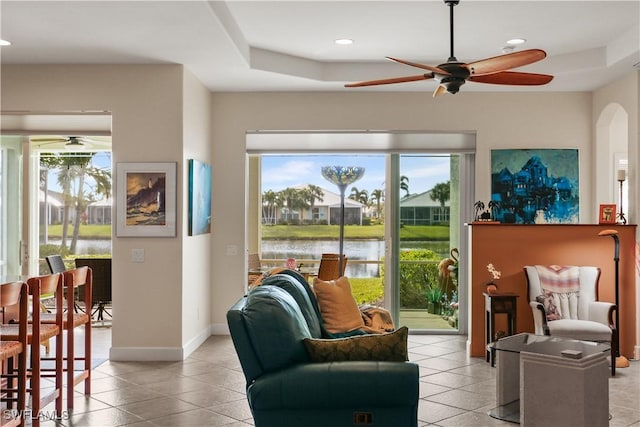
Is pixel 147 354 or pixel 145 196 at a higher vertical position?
pixel 145 196

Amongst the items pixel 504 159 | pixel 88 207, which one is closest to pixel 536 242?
pixel 504 159

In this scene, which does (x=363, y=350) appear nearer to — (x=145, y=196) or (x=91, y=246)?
(x=145, y=196)

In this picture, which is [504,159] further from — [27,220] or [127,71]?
[27,220]

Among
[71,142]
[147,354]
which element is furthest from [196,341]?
[71,142]

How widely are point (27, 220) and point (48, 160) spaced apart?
2.41 meters

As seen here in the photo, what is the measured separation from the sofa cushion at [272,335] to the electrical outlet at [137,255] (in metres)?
3.09

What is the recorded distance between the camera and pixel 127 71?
624 centimetres

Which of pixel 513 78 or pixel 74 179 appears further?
pixel 74 179

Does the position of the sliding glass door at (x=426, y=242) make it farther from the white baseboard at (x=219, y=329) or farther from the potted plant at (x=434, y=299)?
the white baseboard at (x=219, y=329)

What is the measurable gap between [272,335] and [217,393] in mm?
2044

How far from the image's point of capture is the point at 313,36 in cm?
598

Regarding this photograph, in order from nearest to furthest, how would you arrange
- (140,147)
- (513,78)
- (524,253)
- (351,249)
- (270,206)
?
(513,78)
(140,147)
(524,253)
(351,249)
(270,206)

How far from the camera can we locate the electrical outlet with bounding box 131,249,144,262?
621cm

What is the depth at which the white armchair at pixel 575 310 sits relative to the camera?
566cm
